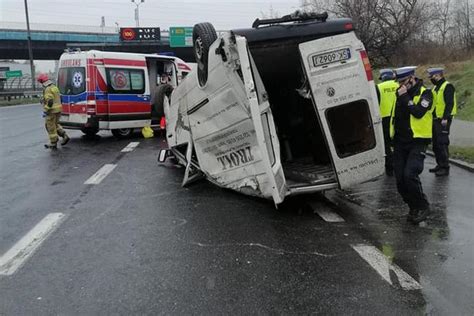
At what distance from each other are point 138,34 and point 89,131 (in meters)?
53.2

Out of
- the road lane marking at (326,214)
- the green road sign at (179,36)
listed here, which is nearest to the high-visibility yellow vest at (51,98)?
the road lane marking at (326,214)

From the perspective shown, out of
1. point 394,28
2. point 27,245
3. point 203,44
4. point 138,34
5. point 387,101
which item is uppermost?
point 138,34

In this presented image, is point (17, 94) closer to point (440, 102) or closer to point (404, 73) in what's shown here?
point (440, 102)

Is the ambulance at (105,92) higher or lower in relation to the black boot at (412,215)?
higher

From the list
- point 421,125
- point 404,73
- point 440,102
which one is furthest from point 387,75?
point 421,125

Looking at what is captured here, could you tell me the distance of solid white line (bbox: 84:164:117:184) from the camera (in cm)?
855

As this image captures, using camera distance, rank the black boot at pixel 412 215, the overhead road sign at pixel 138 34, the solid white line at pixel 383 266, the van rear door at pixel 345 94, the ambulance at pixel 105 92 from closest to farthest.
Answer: the solid white line at pixel 383 266 → the van rear door at pixel 345 94 → the black boot at pixel 412 215 → the ambulance at pixel 105 92 → the overhead road sign at pixel 138 34

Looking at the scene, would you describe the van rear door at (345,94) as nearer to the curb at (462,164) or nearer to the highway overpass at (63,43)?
→ the curb at (462,164)

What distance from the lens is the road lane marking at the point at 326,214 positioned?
6.08 meters

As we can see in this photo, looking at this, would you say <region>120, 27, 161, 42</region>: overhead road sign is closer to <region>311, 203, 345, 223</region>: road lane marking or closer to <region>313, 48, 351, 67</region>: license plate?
<region>311, 203, 345, 223</region>: road lane marking

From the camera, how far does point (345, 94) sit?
5.83m

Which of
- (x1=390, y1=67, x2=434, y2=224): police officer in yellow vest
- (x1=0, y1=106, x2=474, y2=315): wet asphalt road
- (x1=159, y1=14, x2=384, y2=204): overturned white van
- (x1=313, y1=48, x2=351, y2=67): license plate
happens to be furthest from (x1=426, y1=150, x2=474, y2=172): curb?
(x1=313, y1=48, x2=351, y2=67): license plate

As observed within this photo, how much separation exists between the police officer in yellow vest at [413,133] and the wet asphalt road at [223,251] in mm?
358

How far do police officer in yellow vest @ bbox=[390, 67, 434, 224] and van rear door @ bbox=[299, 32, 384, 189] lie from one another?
0.90ft
